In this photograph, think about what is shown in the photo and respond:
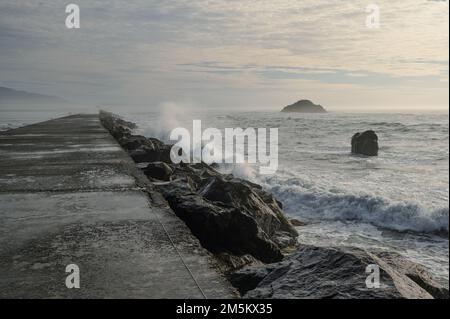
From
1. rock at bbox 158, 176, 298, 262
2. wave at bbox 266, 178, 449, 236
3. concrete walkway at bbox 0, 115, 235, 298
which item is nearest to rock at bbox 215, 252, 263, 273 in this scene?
rock at bbox 158, 176, 298, 262

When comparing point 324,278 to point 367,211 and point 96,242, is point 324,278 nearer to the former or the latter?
point 96,242

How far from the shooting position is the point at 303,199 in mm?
10891

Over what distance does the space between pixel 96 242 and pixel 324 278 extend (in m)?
1.82

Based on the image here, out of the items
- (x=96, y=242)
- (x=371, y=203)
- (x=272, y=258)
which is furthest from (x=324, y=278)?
(x=371, y=203)

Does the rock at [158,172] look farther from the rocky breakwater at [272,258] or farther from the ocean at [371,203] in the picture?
the ocean at [371,203]

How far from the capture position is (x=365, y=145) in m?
24.1

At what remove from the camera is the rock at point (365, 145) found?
78.4 ft

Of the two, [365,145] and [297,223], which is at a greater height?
[365,145]

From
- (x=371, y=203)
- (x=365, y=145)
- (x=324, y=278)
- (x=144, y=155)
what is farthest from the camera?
(x=365, y=145)

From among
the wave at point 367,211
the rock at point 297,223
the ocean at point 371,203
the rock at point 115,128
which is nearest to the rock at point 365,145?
the ocean at point 371,203

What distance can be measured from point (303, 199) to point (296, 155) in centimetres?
1196

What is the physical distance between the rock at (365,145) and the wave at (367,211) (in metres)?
14.1
